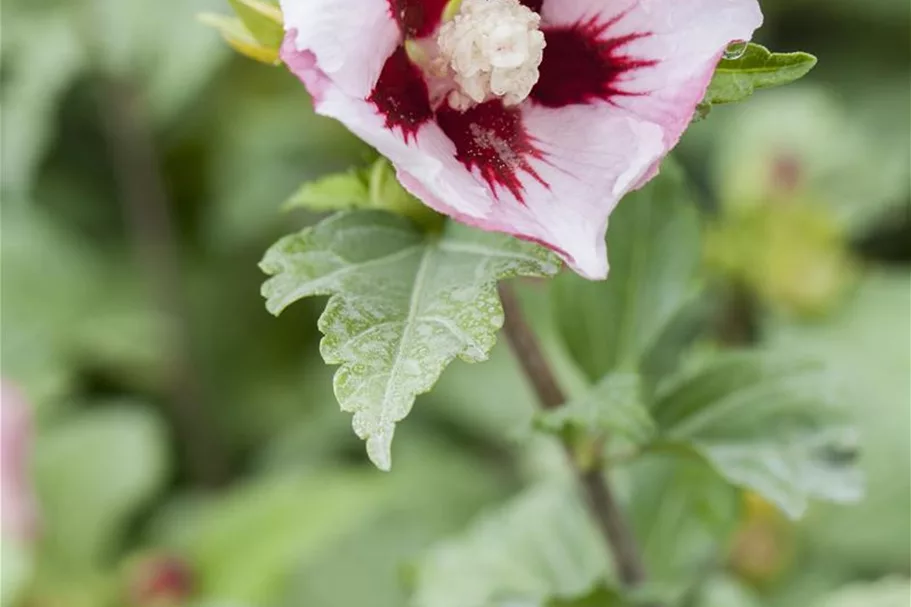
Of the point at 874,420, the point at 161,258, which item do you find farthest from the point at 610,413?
the point at 161,258

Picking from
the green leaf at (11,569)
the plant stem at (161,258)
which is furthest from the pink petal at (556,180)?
the plant stem at (161,258)

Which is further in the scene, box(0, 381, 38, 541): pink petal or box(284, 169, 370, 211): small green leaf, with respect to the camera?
box(0, 381, 38, 541): pink petal

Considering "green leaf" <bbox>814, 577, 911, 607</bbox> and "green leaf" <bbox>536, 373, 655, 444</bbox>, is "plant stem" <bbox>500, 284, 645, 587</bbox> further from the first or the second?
"green leaf" <bbox>814, 577, 911, 607</bbox>

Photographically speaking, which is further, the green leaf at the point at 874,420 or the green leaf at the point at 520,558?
the green leaf at the point at 874,420

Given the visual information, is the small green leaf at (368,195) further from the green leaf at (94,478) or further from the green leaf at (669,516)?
the green leaf at (94,478)

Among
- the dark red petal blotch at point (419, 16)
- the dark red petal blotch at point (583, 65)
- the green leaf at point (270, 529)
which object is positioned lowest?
the green leaf at point (270, 529)

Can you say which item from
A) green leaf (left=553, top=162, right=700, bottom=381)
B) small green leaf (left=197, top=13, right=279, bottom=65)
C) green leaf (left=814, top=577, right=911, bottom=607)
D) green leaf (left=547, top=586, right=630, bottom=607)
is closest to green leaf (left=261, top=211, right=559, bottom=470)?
small green leaf (left=197, top=13, right=279, bottom=65)

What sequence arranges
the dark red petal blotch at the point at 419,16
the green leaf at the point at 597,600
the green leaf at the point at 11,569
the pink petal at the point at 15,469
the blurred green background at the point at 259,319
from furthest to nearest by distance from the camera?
the blurred green background at the point at 259,319, the pink petal at the point at 15,469, the green leaf at the point at 11,569, the green leaf at the point at 597,600, the dark red petal blotch at the point at 419,16

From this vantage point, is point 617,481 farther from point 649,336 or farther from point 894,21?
point 894,21
